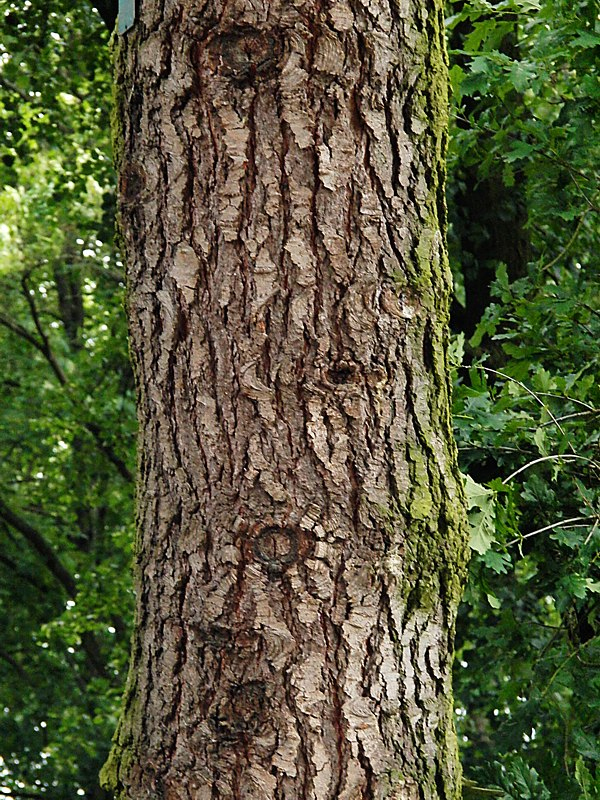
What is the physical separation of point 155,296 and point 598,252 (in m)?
2.63

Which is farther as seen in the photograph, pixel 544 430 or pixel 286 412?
pixel 544 430

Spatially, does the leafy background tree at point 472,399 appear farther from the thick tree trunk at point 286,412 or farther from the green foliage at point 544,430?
the thick tree trunk at point 286,412

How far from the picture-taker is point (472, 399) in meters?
2.48

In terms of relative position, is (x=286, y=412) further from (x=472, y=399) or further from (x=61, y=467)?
(x=61, y=467)

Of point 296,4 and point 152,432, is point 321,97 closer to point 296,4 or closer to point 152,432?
point 296,4

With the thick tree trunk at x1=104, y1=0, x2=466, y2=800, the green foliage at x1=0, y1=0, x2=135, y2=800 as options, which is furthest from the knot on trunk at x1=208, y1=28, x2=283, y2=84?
the green foliage at x1=0, y1=0, x2=135, y2=800

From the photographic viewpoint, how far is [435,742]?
5.17 feet

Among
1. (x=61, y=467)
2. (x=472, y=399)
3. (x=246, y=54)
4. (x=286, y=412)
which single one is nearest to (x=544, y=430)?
(x=472, y=399)

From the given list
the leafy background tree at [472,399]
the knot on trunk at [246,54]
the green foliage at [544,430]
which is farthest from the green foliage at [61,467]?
the knot on trunk at [246,54]

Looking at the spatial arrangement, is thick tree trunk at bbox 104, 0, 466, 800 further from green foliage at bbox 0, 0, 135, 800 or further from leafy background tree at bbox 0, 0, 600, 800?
green foliage at bbox 0, 0, 135, 800

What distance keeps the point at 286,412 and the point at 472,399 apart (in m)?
1.09

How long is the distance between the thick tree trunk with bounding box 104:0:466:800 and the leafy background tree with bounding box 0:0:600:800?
50 centimetres

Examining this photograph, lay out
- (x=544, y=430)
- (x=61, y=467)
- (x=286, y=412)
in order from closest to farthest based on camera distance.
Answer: (x=286, y=412) → (x=544, y=430) → (x=61, y=467)

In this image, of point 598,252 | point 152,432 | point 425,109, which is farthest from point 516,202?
point 152,432
